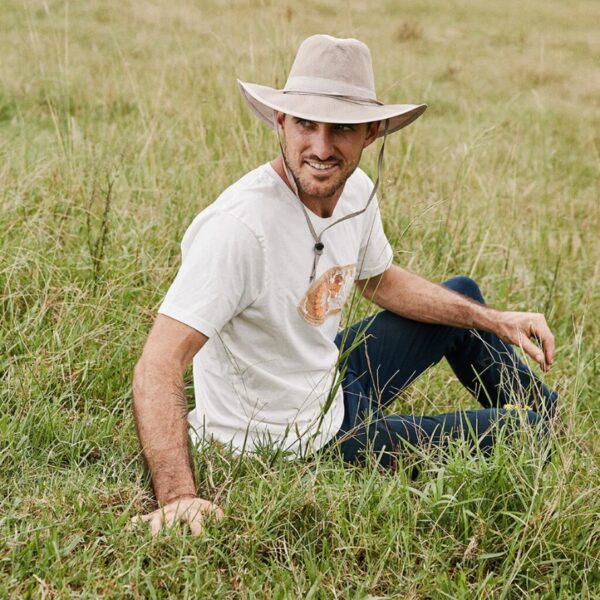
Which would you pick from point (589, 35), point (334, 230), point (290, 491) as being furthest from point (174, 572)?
point (589, 35)

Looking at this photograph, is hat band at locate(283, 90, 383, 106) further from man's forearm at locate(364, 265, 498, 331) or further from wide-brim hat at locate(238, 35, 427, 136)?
man's forearm at locate(364, 265, 498, 331)

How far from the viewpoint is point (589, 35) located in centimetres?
1237

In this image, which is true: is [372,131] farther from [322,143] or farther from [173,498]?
[173,498]

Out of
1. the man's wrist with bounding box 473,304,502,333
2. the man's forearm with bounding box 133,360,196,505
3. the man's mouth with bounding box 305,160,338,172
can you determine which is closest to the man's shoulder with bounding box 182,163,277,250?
the man's mouth with bounding box 305,160,338,172

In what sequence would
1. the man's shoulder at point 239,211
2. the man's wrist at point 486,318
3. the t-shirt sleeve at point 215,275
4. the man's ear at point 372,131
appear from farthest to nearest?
the man's wrist at point 486,318 → the man's ear at point 372,131 → the man's shoulder at point 239,211 → the t-shirt sleeve at point 215,275

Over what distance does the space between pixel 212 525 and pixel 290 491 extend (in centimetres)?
21

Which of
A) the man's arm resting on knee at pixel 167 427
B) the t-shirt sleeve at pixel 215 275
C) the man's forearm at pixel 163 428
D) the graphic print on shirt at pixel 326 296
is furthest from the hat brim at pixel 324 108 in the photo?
Result: the man's forearm at pixel 163 428

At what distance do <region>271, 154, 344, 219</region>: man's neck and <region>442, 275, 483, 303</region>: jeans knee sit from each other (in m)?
0.76

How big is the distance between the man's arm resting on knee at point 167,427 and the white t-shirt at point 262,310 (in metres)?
0.09

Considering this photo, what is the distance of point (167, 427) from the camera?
2.07 m

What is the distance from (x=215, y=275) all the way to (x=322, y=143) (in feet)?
1.64

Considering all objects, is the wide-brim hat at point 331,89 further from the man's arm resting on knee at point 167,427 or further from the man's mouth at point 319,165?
the man's arm resting on knee at point 167,427

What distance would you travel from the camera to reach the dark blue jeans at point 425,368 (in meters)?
2.67

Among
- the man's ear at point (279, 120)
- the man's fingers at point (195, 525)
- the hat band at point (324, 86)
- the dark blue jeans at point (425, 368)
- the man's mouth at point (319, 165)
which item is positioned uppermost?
the hat band at point (324, 86)
